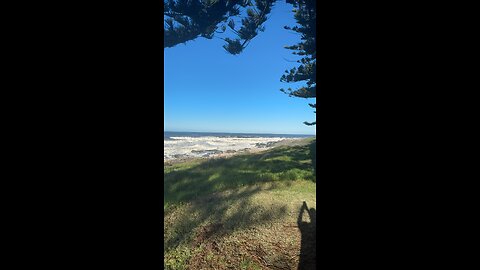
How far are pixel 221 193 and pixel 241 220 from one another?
2.30m

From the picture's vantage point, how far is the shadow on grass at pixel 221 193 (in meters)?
5.28


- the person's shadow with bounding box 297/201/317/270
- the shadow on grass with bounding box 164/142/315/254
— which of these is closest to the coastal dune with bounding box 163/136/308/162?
the shadow on grass with bounding box 164/142/315/254

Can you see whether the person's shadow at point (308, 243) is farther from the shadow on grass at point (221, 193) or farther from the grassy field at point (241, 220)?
the shadow on grass at point (221, 193)

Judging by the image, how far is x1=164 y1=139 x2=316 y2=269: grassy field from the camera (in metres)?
4.05

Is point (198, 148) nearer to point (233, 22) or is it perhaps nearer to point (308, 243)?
point (233, 22)

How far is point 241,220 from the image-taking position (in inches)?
213

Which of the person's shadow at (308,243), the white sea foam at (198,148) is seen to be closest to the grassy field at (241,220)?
the person's shadow at (308,243)

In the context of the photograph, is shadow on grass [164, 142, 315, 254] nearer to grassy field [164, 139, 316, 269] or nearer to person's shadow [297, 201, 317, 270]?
grassy field [164, 139, 316, 269]

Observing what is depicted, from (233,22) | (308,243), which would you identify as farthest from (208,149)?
(308,243)
